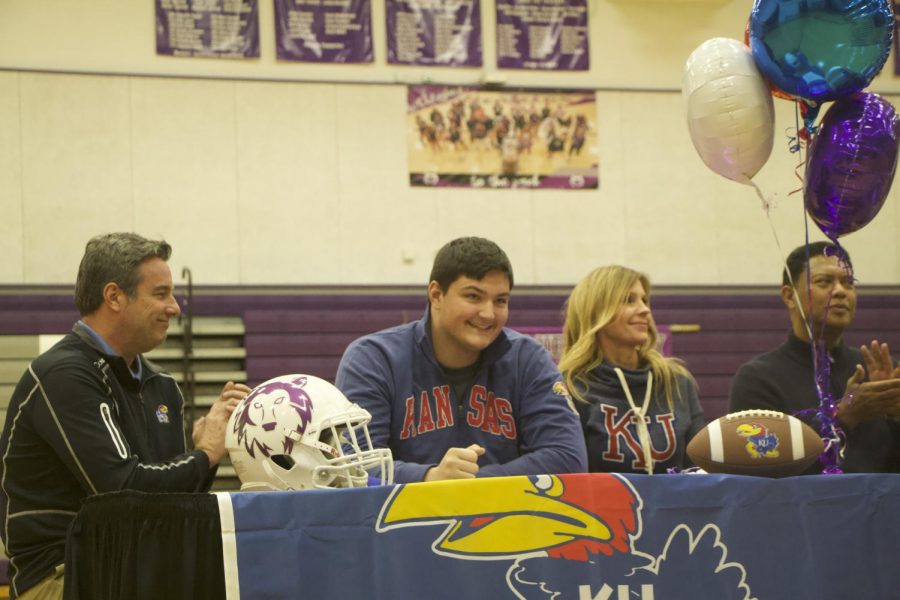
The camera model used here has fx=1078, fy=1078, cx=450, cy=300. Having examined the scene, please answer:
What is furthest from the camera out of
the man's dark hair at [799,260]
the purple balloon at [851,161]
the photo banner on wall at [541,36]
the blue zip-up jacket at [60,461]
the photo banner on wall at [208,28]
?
the photo banner on wall at [541,36]

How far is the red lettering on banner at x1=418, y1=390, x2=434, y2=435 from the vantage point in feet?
11.2

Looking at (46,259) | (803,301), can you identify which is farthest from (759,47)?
(46,259)

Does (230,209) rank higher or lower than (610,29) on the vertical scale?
lower

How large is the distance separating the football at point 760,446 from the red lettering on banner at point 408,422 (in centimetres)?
91

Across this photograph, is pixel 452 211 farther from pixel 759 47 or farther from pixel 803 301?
pixel 759 47

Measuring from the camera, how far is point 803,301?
14.7ft

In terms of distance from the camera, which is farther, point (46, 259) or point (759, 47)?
point (46, 259)

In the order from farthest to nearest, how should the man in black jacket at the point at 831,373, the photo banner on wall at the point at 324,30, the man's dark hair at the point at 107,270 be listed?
1. the photo banner on wall at the point at 324,30
2. the man in black jacket at the point at 831,373
3. the man's dark hair at the point at 107,270

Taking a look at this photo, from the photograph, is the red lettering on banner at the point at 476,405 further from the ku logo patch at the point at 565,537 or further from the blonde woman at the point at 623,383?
the ku logo patch at the point at 565,537

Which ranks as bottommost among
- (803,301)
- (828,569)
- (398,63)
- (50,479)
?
(828,569)

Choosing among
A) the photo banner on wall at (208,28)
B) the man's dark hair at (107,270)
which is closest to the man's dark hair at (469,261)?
the man's dark hair at (107,270)

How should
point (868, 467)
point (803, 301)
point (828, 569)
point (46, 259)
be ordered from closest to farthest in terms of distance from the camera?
1. point (828, 569)
2. point (868, 467)
3. point (803, 301)
4. point (46, 259)

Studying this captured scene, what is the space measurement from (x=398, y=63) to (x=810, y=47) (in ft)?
23.7

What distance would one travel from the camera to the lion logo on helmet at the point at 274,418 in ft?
9.37
